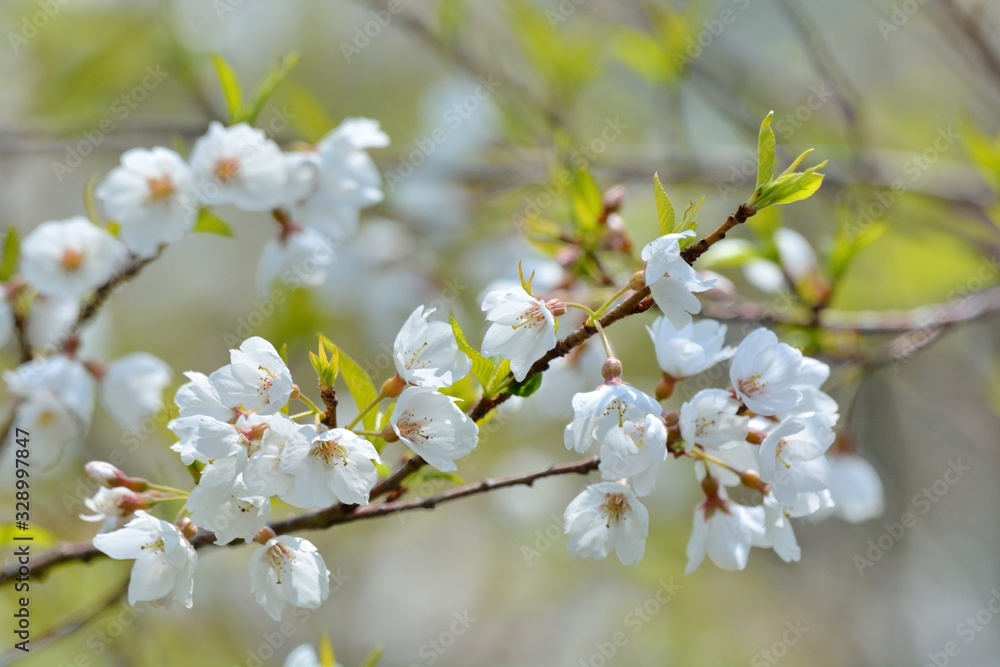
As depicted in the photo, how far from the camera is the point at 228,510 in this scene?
1.24 m

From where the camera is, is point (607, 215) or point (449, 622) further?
point (449, 622)

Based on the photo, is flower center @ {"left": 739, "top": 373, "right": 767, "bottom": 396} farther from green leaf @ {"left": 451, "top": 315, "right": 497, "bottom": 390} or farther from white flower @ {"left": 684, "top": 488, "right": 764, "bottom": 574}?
green leaf @ {"left": 451, "top": 315, "right": 497, "bottom": 390}

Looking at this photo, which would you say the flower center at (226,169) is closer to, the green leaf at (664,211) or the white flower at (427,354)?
the white flower at (427,354)

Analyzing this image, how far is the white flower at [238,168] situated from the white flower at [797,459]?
118 centimetres

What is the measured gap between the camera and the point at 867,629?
19.4 feet

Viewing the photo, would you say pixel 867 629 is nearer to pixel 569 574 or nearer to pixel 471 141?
pixel 569 574

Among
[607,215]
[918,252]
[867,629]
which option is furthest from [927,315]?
[867,629]

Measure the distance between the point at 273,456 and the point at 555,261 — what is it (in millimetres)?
1095

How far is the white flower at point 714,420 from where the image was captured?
127 centimetres

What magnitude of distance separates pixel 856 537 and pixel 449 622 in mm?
2921

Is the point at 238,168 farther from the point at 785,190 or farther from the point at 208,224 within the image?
the point at 785,190

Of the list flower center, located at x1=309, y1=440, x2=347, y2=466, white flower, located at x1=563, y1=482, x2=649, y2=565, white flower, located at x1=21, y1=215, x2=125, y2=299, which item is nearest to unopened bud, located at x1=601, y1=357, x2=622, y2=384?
white flower, located at x1=563, y1=482, x2=649, y2=565

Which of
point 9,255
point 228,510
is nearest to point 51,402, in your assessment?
point 9,255

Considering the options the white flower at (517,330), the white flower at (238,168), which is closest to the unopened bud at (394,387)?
the white flower at (517,330)
